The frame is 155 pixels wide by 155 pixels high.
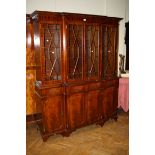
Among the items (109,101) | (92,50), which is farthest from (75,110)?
(92,50)

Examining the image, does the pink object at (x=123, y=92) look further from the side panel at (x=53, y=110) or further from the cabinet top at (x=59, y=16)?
the side panel at (x=53, y=110)

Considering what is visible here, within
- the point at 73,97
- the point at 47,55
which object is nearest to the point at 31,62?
the point at 47,55

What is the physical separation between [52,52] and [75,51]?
495 mm

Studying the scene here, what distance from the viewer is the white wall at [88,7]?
3.93m

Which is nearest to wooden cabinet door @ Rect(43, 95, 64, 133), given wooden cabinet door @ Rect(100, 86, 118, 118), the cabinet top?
wooden cabinet door @ Rect(100, 86, 118, 118)

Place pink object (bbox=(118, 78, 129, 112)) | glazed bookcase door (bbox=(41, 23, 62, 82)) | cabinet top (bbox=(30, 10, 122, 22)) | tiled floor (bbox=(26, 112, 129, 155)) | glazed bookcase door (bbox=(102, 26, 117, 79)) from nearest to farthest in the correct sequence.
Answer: tiled floor (bbox=(26, 112, 129, 155))
cabinet top (bbox=(30, 10, 122, 22))
glazed bookcase door (bbox=(41, 23, 62, 82))
glazed bookcase door (bbox=(102, 26, 117, 79))
pink object (bbox=(118, 78, 129, 112))

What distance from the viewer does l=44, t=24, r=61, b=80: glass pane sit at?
341cm

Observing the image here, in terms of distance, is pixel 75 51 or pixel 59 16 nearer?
pixel 59 16

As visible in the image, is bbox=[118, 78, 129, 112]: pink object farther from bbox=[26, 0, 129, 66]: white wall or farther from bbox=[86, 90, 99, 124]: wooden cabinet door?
bbox=[26, 0, 129, 66]: white wall

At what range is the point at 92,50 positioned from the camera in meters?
→ 3.96

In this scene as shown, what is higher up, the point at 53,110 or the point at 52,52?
the point at 52,52

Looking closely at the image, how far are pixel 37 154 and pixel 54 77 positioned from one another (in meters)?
1.27

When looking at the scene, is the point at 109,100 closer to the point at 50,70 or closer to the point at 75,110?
the point at 75,110

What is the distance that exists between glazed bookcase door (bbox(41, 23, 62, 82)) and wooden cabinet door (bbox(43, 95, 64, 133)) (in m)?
0.35
